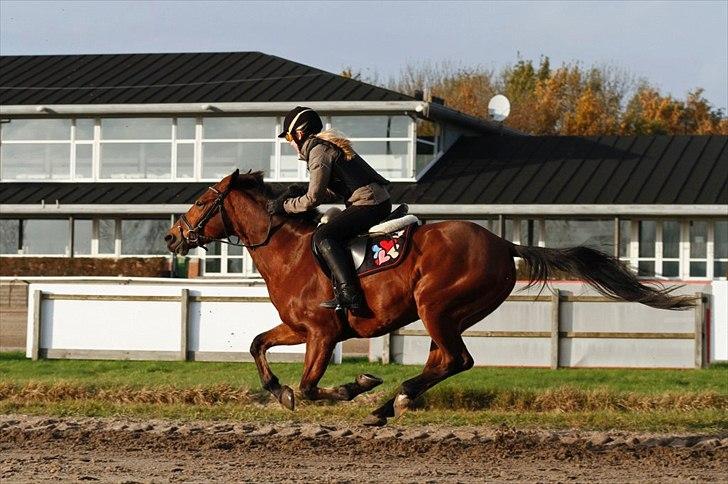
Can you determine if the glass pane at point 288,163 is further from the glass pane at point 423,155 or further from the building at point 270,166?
the glass pane at point 423,155

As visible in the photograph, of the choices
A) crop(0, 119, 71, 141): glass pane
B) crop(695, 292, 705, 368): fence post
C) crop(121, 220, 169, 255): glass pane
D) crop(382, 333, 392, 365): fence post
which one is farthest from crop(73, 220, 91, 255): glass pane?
crop(695, 292, 705, 368): fence post

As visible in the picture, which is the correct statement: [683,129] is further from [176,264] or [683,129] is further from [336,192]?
[336,192]

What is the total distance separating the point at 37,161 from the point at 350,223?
3310 centimetres

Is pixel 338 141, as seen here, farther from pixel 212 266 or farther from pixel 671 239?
pixel 212 266

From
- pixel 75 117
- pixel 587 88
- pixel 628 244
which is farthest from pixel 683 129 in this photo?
pixel 75 117

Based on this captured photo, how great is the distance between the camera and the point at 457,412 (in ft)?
49.3

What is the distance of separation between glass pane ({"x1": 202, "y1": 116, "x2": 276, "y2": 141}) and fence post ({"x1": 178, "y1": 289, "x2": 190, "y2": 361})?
19568 mm

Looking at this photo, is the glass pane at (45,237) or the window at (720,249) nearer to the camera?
the window at (720,249)

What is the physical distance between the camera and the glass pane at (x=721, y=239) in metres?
39.4

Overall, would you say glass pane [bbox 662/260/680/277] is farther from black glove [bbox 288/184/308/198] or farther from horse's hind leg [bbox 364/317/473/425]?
horse's hind leg [bbox 364/317/473/425]

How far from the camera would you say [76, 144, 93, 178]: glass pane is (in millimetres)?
43156

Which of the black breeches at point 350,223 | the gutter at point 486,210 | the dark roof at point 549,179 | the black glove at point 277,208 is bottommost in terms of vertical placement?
the black breeches at point 350,223

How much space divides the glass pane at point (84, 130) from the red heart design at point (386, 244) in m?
32.5

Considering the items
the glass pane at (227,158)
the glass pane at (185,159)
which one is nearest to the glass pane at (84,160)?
the glass pane at (185,159)
